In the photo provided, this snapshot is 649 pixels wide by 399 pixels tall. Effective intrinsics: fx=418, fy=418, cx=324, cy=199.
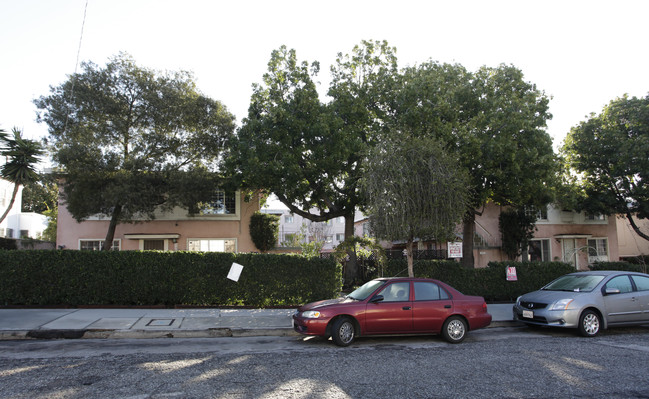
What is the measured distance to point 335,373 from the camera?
6.26 meters

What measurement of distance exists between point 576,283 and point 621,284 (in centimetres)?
97

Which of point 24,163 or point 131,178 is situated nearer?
point 24,163

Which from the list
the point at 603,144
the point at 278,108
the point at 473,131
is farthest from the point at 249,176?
the point at 603,144

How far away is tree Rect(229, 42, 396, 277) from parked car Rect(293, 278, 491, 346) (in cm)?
873

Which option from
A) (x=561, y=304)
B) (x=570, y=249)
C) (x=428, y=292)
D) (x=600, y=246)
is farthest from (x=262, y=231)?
(x=600, y=246)

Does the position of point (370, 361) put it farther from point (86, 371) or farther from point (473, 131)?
point (473, 131)

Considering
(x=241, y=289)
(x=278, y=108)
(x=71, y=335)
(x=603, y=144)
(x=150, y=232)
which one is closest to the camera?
(x=71, y=335)

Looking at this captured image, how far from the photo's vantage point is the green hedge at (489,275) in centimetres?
1455

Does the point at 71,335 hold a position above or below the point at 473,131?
below

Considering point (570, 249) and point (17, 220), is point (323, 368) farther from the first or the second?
point (17, 220)

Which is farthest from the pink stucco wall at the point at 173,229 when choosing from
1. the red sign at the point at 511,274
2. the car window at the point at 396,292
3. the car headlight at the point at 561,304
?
the car headlight at the point at 561,304

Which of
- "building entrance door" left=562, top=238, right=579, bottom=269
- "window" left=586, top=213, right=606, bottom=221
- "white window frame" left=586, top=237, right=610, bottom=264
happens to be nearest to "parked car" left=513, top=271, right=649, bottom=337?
"building entrance door" left=562, top=238, right=579, bottom=269

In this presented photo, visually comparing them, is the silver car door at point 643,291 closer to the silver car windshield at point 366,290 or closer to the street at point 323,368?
the street at point 323,368

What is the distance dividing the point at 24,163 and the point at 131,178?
13.5 ft
